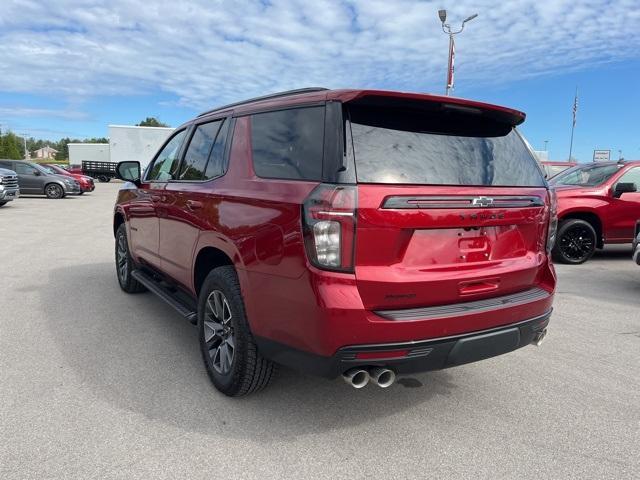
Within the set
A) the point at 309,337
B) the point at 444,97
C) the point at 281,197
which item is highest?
the point at 444,97

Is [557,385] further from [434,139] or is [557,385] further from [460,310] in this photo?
[434,139]

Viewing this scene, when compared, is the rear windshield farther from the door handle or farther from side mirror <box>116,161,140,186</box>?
side mirror <box>116,161,140,186</box>

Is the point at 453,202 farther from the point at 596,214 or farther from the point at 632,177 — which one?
the point at 632,177

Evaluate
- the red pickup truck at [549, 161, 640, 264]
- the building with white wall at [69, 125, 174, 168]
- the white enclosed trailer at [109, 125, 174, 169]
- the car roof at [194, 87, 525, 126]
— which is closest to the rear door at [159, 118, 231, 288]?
the car roof at [194, 87, 525, 126]

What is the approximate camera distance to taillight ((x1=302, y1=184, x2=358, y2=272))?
2334mm

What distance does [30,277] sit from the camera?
6.55 metres

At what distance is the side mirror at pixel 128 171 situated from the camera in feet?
16.8

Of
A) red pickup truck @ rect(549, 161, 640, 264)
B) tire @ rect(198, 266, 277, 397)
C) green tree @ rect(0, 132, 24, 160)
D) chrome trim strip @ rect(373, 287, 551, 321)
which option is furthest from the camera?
green tree @ rect(0, 132, 24, 160)

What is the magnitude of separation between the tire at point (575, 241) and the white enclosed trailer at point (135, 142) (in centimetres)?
3447

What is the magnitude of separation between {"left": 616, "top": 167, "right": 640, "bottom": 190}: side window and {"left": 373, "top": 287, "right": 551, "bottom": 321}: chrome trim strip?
6.63 meters

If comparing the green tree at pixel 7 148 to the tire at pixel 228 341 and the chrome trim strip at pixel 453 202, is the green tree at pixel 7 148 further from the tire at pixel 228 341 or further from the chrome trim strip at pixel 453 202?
the chrome trim strip at pixel 453 202

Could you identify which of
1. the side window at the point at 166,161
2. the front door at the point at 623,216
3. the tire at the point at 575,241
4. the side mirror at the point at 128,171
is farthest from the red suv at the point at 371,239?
the front door at the point at 623,216

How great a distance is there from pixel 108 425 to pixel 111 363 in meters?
0.96

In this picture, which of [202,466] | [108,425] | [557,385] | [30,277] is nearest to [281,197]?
[202,466]
